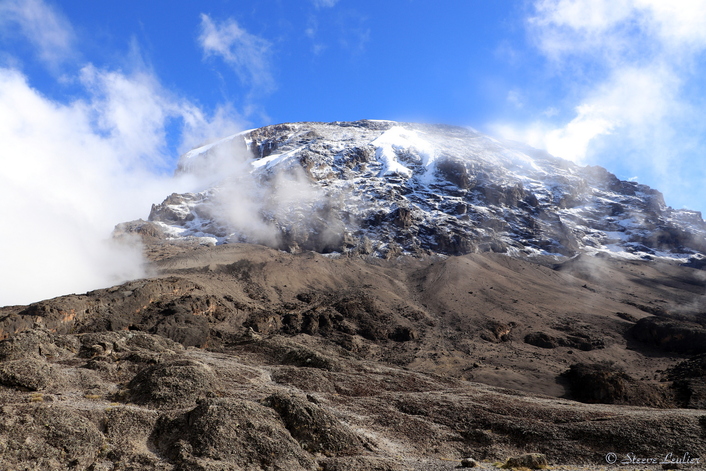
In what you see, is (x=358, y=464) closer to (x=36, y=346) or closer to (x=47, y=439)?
(x=47, y=439)

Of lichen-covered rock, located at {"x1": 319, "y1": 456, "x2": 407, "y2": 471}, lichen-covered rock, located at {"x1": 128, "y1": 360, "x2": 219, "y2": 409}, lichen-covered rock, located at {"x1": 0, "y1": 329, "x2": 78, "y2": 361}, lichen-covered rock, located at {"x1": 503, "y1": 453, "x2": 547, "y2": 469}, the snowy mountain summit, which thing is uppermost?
the snowy mountain summit

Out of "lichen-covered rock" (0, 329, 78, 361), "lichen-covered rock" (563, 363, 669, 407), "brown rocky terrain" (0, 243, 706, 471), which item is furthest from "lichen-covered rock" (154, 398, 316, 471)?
"lichen-covered rock" (563, 363, 669, 407)

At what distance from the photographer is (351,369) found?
41.6 m

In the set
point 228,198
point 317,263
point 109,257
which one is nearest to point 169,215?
point 228,198

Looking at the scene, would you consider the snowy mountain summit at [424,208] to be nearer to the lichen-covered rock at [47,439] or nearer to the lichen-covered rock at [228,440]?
the lichen-covered rock at [228,440]

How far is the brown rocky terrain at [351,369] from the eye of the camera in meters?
19.9

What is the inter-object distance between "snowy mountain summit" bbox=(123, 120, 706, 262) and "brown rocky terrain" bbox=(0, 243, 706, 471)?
2749 cm

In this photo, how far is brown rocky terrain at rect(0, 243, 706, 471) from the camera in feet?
65.4

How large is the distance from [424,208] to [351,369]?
11155 centimetres

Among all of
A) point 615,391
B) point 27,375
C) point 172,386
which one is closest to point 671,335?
point 615,391

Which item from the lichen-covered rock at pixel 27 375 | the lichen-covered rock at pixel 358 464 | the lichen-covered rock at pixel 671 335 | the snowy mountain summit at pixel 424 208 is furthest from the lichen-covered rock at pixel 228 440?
the snowy mountain summit at pixel 424 208

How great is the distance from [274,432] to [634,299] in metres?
93.4

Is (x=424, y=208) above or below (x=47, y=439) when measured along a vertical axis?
above

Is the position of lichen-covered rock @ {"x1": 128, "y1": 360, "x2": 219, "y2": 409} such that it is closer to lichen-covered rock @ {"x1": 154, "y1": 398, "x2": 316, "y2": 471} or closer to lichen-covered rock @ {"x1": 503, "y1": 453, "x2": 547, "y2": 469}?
lichen-covered rock @ {"x1": 154, "y1": 398, "x2": 316, "y2": 471}
